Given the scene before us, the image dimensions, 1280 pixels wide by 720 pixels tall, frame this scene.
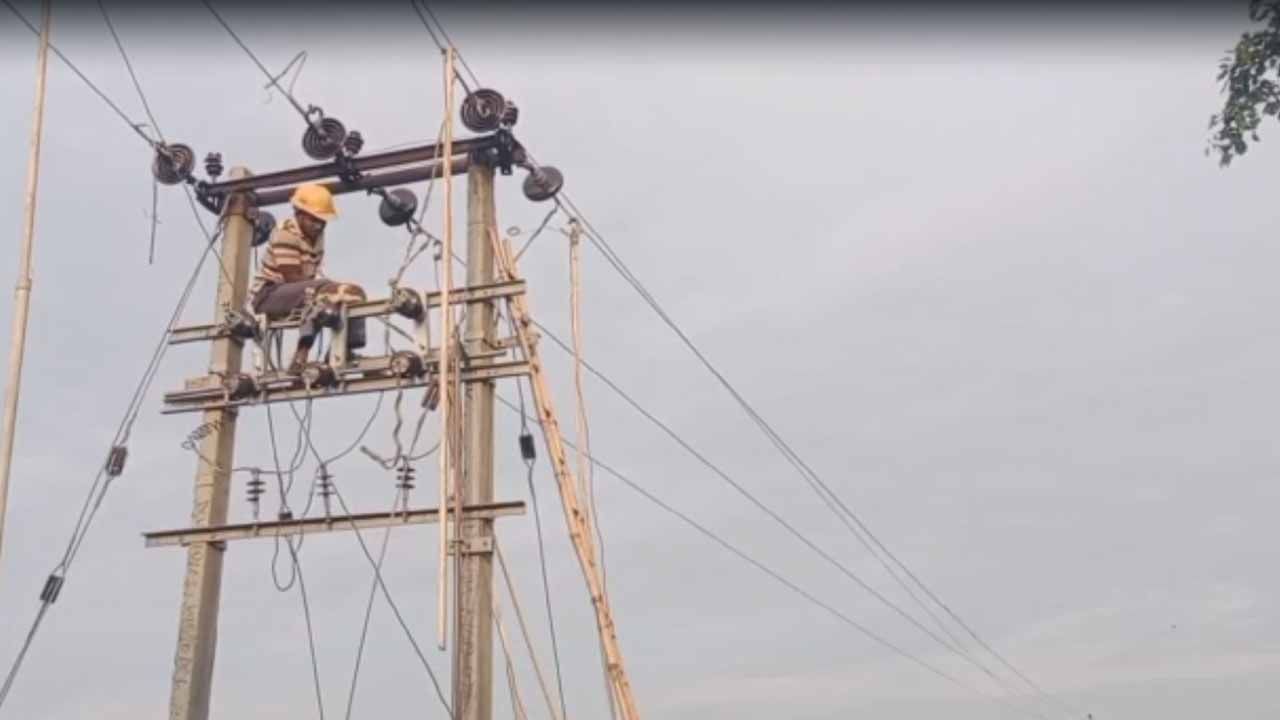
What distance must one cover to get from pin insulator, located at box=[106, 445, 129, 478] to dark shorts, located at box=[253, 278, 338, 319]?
A: 1.76 m

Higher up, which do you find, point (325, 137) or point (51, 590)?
point (325, 137)

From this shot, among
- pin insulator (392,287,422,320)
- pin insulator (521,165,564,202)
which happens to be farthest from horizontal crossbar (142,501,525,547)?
pin insulator (521,165,564,202)

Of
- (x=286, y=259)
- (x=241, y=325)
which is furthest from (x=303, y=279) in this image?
(x=241, y=325)

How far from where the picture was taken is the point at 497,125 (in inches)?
449

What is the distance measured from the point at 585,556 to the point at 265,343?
3.61 m

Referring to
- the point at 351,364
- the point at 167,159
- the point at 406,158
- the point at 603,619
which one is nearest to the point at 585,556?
the point at 603,619

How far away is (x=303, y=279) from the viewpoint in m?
11.7

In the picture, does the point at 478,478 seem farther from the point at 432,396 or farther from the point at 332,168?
the point at 332,168

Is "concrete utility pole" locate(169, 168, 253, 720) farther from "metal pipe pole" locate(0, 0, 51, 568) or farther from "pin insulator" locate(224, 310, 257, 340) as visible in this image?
"metal pipe pole" locate(0, 0, 51, 568)

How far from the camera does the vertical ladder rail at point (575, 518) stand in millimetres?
9711

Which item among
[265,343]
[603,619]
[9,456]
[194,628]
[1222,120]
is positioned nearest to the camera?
[9,456]

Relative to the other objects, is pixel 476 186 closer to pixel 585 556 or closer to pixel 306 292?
pixel 306 292

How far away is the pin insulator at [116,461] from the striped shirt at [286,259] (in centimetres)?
182

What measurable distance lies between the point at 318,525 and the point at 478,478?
1.38 meters
